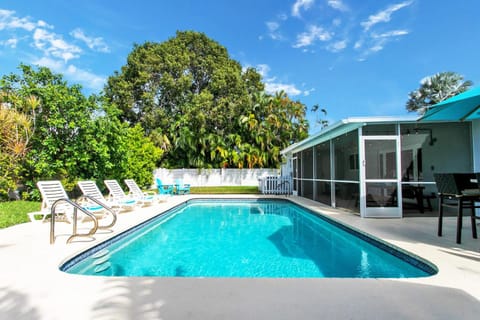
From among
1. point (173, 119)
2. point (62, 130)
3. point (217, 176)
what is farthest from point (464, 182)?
point (173, 119)

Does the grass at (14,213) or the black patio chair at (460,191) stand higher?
the black patio chair at (460,191)

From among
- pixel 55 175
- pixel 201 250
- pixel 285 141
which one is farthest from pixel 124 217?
pixel 285 141

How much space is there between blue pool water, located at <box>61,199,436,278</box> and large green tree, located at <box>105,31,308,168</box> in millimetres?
12534

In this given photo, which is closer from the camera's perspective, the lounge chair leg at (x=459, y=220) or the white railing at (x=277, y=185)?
the lounge chair leg at (x=459, y=220)

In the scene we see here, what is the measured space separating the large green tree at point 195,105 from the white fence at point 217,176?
2.05 ft

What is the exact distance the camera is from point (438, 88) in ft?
71.5

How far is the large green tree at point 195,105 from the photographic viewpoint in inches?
795

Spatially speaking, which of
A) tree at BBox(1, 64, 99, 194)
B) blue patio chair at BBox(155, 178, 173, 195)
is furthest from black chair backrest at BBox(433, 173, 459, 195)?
blue patio chair at BBox(155, 178, 173, 195)

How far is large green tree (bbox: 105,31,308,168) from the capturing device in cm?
2020

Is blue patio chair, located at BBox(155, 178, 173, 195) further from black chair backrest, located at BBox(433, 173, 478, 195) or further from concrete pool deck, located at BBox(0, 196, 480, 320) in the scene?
black chair backrest, located at BBox(433, 173, 478, 195)

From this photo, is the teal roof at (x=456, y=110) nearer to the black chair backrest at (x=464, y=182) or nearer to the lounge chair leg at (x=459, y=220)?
the black chair backrest at (x=464, y=182)

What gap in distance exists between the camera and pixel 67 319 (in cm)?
220

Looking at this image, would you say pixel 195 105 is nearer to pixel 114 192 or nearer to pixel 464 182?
pixel 114 192

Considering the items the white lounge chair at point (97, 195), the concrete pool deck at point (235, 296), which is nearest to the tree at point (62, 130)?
the white lounge chair at point (97, 195)
